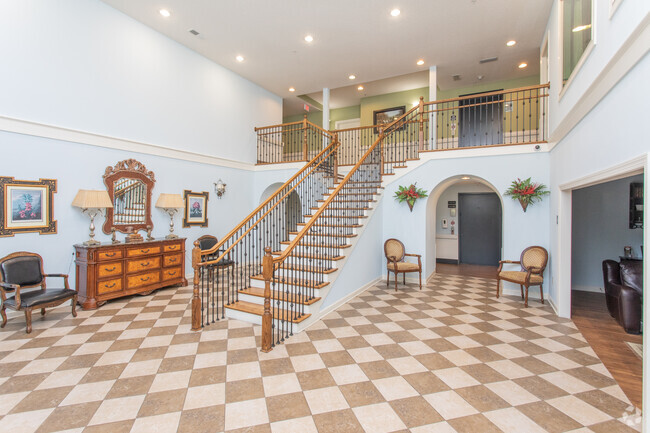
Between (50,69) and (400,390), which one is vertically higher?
(50,69)

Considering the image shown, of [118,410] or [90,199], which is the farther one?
[90,199]

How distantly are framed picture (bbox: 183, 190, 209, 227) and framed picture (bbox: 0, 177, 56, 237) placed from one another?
2356 mm

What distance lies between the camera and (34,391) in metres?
2.57

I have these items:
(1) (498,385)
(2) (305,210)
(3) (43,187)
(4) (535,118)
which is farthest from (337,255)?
(4) (535,118)

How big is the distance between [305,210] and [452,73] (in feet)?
19.1

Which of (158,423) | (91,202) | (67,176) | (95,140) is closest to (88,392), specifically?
(158,423)

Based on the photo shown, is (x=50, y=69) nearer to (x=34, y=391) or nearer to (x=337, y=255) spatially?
(x=34, y=391)

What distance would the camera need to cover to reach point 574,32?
3.74 m

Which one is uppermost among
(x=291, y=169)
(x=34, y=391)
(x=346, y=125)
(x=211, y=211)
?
(x=346, y=125)

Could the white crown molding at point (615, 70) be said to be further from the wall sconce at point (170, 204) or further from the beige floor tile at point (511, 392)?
the wall sconce at point (170, 204)

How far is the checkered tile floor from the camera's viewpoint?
224cm

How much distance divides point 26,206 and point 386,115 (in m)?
9.53

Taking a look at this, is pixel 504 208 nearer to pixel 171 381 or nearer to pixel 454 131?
pixel 454 131

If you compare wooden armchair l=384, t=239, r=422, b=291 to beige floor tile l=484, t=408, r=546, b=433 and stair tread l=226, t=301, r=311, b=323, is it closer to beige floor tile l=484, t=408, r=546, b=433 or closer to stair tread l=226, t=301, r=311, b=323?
stair tread l=226, t=301, r=311, b=323
